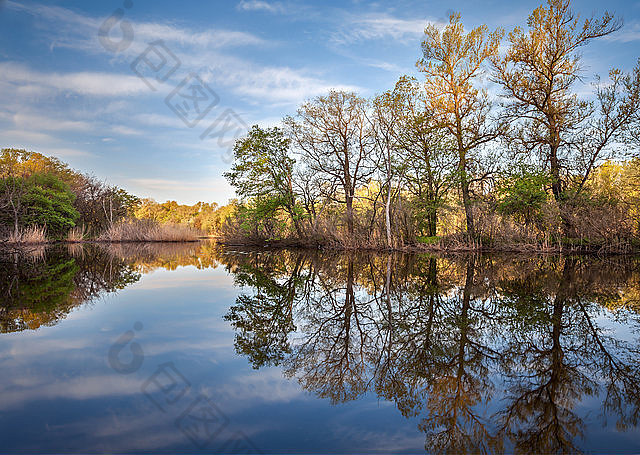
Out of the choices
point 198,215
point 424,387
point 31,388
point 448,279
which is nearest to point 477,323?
point 424,387

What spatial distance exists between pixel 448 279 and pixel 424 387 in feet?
19.4

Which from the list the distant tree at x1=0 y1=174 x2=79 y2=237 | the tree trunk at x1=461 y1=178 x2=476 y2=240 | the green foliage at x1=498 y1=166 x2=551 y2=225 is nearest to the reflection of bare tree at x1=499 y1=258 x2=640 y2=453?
the tree trunk at x1=461 y1=178 x2=476 y2=240

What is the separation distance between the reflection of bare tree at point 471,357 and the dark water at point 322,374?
0.05 ft

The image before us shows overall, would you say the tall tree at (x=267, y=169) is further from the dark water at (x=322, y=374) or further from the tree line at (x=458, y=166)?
the dark water at (x=322, y=374)

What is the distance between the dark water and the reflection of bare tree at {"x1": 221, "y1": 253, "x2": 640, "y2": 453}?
0.02 metres

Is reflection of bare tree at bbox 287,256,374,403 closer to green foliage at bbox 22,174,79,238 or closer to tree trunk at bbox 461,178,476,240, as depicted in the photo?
tree trunk at bbox 461,178,476,240

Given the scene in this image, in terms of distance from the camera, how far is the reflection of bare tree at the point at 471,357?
219 cm

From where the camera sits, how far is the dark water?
2.03 m

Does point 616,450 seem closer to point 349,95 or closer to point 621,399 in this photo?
point 621,399

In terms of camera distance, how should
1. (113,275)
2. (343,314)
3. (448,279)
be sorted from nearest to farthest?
(343,314)
(448,279)
(113,275)

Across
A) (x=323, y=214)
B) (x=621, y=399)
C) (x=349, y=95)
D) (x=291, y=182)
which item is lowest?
(x=621, y=399)

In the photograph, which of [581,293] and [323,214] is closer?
[581,293]

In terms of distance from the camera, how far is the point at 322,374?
119 inches

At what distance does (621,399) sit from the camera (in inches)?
98.3
